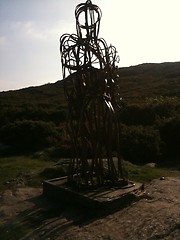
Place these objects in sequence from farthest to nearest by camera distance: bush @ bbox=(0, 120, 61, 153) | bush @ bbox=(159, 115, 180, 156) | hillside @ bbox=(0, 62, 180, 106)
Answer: hillside @ bbox=(0, 62, 180, 106) < bush @ bbox=(0, 120, 61, 153) < bush @ bbox=(159, 115, 180, 156)

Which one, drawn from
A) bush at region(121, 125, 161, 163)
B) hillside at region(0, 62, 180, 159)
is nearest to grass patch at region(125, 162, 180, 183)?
bush at region(121, 125, 161, 163)

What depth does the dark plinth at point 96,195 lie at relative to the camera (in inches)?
264

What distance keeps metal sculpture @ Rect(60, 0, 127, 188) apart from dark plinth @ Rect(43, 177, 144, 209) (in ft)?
0.81

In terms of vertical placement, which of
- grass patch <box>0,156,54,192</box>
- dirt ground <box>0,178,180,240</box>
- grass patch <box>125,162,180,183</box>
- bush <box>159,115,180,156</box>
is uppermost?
bush <box>159,115,180,156</box>

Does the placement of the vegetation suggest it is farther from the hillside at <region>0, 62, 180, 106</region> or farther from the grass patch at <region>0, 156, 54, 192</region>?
the hillside at <region>0, 62, 180, 106</region>

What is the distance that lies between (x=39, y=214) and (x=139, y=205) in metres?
1.72

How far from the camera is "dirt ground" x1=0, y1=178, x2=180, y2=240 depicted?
5.75 metres

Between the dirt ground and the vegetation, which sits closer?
the dirt ground

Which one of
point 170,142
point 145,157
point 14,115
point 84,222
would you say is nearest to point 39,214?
point 84,222

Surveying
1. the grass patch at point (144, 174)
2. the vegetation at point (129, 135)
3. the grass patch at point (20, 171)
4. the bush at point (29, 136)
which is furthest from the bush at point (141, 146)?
the bush at point (29, 136)

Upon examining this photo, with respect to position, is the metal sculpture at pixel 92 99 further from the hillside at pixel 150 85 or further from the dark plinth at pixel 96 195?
the hillside at pixel 150 85

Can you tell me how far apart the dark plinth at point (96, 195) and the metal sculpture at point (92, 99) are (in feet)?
0.81

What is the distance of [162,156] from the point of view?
542 inches

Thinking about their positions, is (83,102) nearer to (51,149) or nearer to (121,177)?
(121,177)
